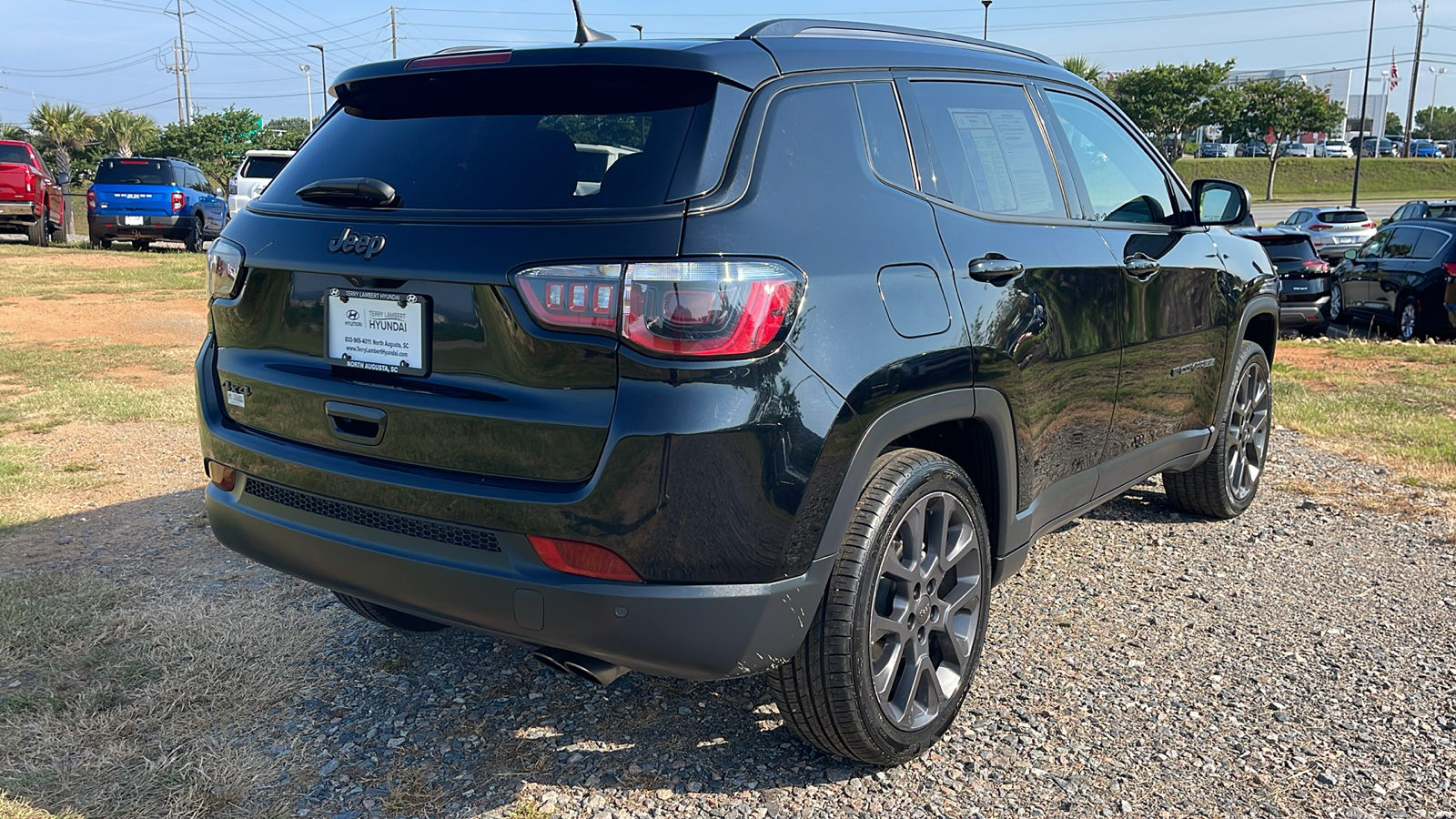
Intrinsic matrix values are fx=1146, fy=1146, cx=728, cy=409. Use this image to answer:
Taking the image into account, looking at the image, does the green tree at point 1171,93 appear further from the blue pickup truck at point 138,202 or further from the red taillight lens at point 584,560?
the red taillight lens at point 584,560

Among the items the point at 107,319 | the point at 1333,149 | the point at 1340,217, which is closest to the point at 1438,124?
the point at 1333,149

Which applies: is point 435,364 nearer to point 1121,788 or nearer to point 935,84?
point 935,84

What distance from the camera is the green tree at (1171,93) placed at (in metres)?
55.8

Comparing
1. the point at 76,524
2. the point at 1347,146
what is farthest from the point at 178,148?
the point at 1347,146

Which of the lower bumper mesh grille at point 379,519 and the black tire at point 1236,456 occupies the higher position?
the lower bumper mesh grille at point 379,519

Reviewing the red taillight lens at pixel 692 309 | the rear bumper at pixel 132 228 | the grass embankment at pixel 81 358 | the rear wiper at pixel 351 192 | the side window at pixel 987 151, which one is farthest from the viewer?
the rear bumper at pixel 132 228

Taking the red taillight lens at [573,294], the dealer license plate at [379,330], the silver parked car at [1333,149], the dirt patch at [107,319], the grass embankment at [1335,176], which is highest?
the silver parked car at [1333,149]

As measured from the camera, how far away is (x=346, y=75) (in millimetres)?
3039

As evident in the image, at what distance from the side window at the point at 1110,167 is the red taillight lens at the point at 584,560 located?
88.8 inches

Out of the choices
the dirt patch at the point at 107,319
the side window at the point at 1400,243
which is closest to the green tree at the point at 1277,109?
the side window at the point at 1400,243

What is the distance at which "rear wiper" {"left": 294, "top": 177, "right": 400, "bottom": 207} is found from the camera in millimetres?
2719

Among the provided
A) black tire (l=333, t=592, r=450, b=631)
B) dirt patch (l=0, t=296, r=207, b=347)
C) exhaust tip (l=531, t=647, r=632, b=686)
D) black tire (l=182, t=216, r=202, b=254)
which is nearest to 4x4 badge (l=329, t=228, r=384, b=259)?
exhaust tip (l=531, t=647, r=632, b=686)

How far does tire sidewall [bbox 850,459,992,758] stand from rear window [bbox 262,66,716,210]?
37.1 inches

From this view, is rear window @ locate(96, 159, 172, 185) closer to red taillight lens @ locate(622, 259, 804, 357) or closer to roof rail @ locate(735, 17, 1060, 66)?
roof rail @ locate(735, 17, 1060, 66)
